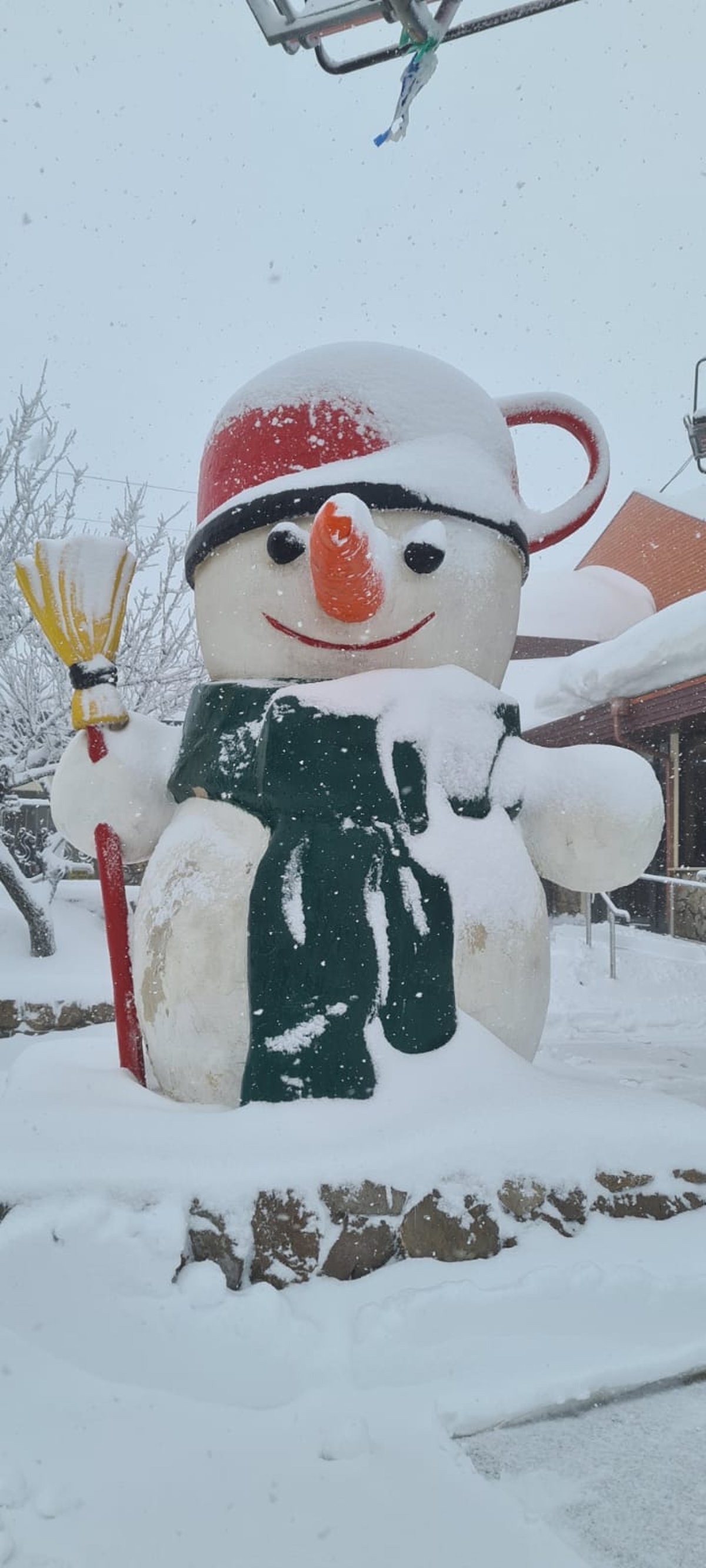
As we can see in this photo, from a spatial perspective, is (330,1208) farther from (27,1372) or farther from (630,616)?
(630,616)

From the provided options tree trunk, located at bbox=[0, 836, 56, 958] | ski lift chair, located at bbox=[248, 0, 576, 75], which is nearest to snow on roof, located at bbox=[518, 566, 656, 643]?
tree trunk, located at bbox=[0, 836, 56, 958]

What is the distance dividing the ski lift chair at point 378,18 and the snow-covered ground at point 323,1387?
421 cm

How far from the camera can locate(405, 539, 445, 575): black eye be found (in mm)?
2484

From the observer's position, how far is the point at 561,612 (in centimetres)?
1633

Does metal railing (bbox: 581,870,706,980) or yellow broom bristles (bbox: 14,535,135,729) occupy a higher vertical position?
yellow broom bristles (bbox: 14,535,135,729)

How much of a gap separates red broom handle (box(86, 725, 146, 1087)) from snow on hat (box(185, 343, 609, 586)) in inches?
32.3

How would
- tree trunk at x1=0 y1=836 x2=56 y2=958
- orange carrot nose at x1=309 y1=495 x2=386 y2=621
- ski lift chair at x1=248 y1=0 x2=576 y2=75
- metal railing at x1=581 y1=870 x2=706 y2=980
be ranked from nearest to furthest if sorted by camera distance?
orange carrot nose at x1=309 y1=495 x2=386 y2=621 < ski lift chair at x1=248 y1=0 x2=576 y2=75 < tree trunk at x1=0 y1=836 x2=56 y2=958 < metal railing at x1=581 y1=870 x2=706 y2=980

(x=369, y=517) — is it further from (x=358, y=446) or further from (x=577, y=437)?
(x=577, y=437)

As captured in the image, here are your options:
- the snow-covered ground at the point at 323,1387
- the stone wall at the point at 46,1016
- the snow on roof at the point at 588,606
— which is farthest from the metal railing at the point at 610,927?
the snow on roof at the point at 588,606

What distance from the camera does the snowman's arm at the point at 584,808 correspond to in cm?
267

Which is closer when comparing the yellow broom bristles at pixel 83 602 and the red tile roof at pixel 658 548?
the yellow broom bristles at pixel 83 602

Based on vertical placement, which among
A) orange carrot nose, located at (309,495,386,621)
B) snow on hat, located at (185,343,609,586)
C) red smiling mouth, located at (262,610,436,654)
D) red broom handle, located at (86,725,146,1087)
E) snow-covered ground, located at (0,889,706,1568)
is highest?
snow on hat, located at (185,343,609,586)

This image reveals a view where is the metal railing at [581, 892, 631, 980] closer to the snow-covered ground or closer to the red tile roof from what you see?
the snow-covered ground

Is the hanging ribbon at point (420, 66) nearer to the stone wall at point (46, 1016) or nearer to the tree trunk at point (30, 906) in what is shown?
the stone wall at point (46, 1016)
